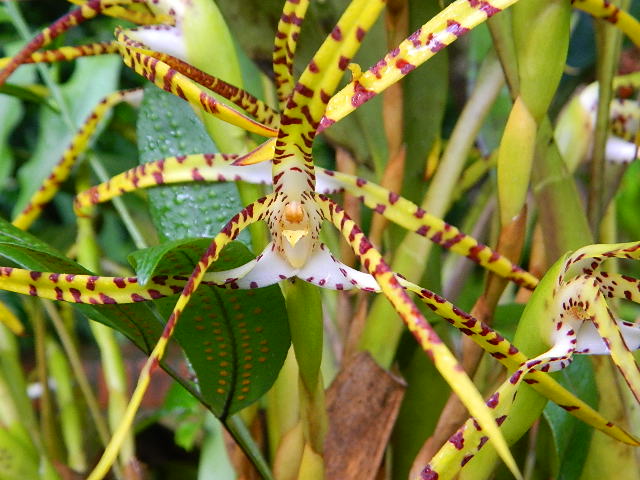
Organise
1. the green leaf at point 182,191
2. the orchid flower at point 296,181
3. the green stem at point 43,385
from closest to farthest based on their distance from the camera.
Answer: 1. the orchid flower at point 296,181
2. the green leaf at point 182,191
3. the green stem at point 43,385

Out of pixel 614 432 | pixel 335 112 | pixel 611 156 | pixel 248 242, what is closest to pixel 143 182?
pixel 248 242

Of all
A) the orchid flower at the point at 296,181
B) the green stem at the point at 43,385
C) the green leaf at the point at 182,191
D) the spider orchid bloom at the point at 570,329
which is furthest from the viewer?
the green stem at the point at 43,385

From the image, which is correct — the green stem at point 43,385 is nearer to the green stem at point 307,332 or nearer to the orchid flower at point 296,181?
the orchid flower at point 296,181

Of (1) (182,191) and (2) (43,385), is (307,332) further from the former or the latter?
(2) (43,385)

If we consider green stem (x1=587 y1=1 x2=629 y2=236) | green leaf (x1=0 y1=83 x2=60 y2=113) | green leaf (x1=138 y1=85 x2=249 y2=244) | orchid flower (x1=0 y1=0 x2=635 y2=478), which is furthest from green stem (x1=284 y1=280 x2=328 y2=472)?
green leaf (x1=0 y1=83 x2=60 y2=113)

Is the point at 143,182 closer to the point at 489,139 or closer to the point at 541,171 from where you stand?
the point at 541,171

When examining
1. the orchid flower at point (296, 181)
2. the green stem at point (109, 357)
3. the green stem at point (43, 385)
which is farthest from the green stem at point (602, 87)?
the green stem at point (43, 385)
